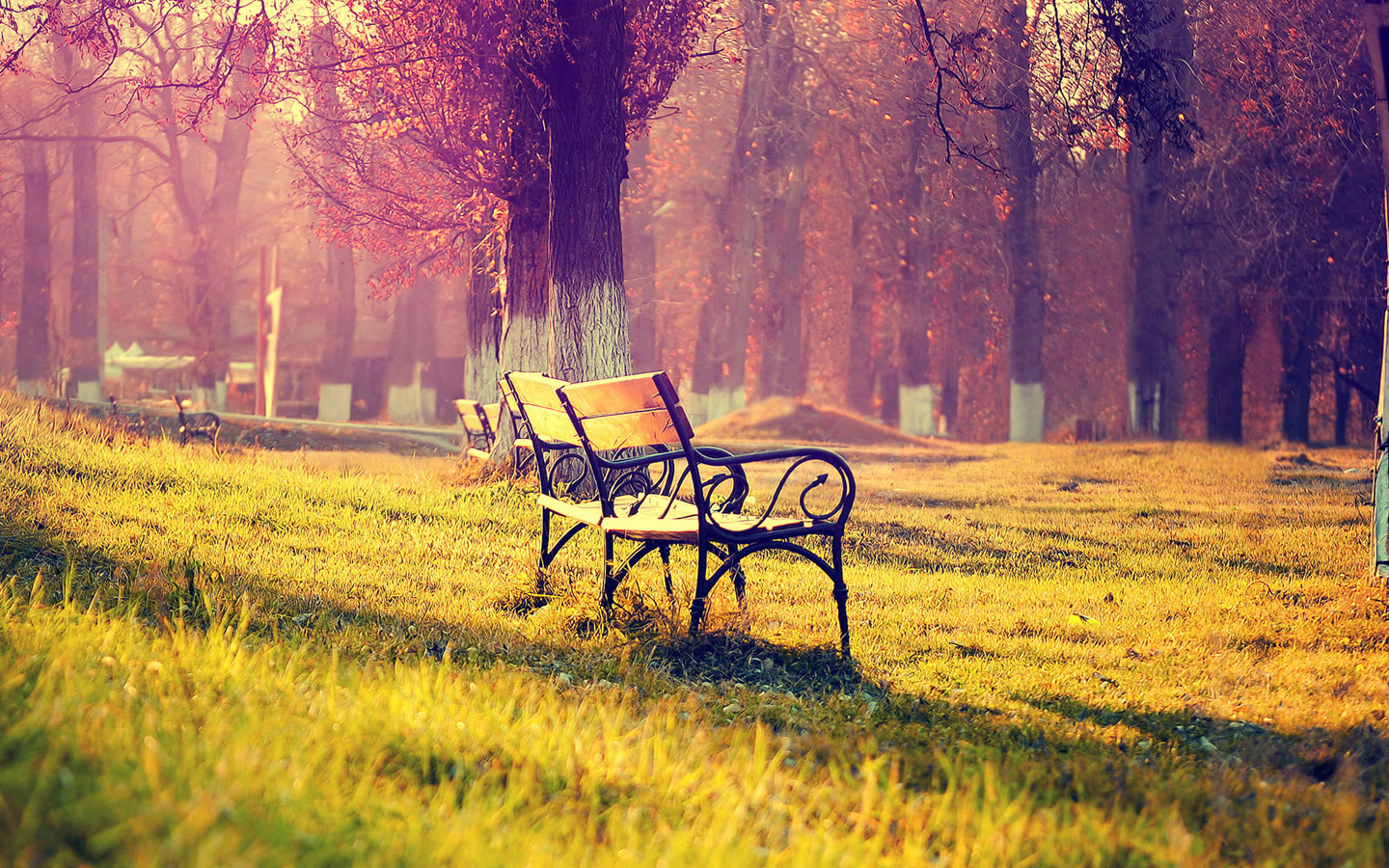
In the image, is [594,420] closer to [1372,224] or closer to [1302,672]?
[1302,672]

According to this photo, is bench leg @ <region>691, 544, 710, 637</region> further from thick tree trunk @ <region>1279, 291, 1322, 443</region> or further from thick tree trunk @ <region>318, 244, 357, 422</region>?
thick tree trunk @ <region>318, 244, 357, 422</region>

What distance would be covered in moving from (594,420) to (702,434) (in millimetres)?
17847

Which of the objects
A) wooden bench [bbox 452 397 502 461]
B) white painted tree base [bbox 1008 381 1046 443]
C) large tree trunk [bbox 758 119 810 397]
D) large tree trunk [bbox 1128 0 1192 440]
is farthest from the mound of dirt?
wooden bench [bbox 452 397 502 461]

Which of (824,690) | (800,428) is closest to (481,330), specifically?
(800,428)

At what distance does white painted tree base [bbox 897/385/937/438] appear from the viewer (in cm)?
2756

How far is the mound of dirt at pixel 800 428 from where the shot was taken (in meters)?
22.1

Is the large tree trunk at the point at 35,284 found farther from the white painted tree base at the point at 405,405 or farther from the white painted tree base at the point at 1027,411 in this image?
the white painted tree base at the point at 1027,411

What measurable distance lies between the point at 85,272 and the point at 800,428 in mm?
19395

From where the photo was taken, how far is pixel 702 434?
2270cm

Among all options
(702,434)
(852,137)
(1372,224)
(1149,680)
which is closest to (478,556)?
(1149,680)

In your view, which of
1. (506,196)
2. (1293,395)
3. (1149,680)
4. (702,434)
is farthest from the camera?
(702,434)

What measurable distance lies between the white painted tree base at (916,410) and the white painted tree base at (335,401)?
14.6 m

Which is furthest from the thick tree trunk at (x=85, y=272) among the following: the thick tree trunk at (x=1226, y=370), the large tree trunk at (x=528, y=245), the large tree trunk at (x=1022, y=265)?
the thick tree trunk at (x=1226, y=370)

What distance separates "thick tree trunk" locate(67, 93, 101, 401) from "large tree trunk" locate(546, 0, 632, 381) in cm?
2360
